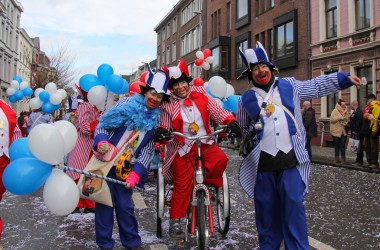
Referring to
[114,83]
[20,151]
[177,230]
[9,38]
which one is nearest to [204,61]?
[114,83]

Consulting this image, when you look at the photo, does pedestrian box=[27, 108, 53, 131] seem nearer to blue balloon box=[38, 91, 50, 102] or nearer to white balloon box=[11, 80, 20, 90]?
blue balloon box=[38, 91, 50, 102]

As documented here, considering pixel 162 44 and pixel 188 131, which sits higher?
pixel 162 44

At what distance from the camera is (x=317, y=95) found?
3.37m

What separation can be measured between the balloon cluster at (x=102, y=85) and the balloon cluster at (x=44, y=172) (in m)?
2.21

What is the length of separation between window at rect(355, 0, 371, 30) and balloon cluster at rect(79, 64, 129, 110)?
13.5m

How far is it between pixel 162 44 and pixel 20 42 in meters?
18.8

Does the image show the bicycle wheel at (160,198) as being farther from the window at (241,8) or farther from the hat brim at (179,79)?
the window at (241,8)

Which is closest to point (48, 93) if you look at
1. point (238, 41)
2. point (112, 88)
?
point (112, 88)

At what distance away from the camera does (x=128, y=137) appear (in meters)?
3.83

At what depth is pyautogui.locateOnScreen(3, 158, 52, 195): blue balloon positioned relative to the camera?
278 centimetres

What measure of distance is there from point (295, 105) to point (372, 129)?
25.2 feet

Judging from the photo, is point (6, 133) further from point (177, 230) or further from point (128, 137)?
point (177, 230)

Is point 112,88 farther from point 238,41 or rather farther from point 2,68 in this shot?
point 2,68

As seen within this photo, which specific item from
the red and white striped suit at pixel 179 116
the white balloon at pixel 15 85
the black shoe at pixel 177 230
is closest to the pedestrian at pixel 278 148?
the red and white striped suit at pixel 179 116
